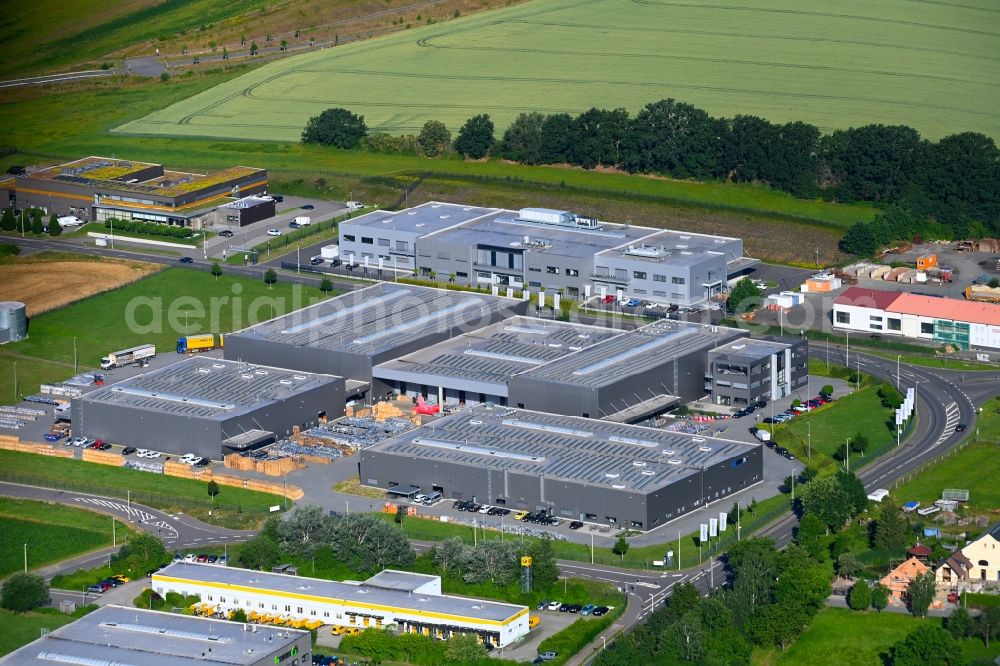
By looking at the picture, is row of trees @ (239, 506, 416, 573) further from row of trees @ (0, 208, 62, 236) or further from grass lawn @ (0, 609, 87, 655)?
row of trees @ (0, 208, 62, 236)

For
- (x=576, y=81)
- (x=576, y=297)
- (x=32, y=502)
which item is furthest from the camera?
(x=576, y=81)

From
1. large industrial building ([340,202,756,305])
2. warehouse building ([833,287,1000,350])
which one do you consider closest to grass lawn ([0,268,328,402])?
large industrial building ([340,202,756,305])

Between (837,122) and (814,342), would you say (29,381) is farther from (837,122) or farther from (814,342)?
(837,122)

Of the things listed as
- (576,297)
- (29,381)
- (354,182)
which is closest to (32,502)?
(29,381)

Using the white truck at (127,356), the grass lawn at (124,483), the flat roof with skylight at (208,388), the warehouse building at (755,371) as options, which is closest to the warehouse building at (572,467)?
the grass lawn at (124,483)

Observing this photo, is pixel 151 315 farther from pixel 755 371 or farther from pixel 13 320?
pixel 755 371

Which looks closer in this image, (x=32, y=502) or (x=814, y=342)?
(x=32, y=502)

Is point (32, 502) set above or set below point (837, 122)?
below
